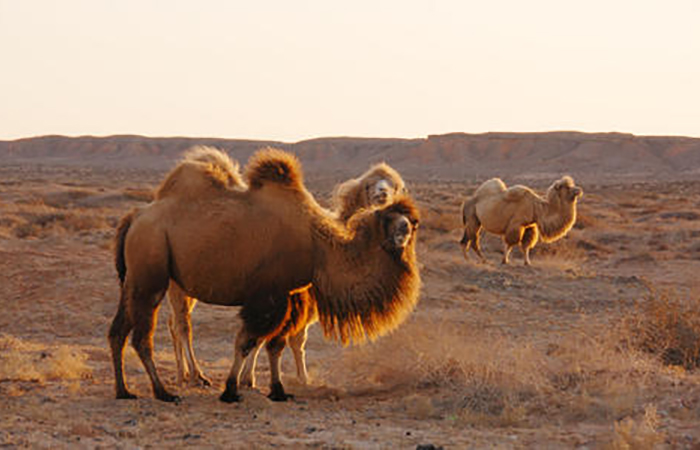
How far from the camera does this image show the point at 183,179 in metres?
7.30

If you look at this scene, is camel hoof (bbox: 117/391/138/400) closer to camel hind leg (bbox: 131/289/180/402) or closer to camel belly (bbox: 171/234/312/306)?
camel hind leg (bbox: 131/289/180/402)

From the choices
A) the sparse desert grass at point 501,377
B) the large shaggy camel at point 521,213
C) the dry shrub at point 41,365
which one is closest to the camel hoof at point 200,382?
the dry shrub at point 41,365

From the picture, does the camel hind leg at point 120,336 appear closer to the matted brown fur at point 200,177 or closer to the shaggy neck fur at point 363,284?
the matted brown fur at point 200,177

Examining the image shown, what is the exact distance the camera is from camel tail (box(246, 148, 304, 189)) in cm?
721

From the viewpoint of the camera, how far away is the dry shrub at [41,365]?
7.70 meters

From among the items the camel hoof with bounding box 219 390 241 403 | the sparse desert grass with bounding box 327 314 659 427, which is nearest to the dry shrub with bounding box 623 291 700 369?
the sparse desert grass with bounding box 327 314 659 427

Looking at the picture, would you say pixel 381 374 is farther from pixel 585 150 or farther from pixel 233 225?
pixel 585 150

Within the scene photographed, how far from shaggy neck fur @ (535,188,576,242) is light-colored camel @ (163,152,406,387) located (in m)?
10.3

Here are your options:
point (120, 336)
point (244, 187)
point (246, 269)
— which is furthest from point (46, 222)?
point (246, 269)

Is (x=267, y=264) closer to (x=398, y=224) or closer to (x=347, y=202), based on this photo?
(x=398, y=224)

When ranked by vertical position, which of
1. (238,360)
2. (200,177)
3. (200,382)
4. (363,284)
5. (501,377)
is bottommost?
(200,382)

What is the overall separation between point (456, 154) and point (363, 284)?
13221 centimetres

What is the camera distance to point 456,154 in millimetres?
137250

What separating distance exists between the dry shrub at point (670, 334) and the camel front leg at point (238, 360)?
3.76 metres
